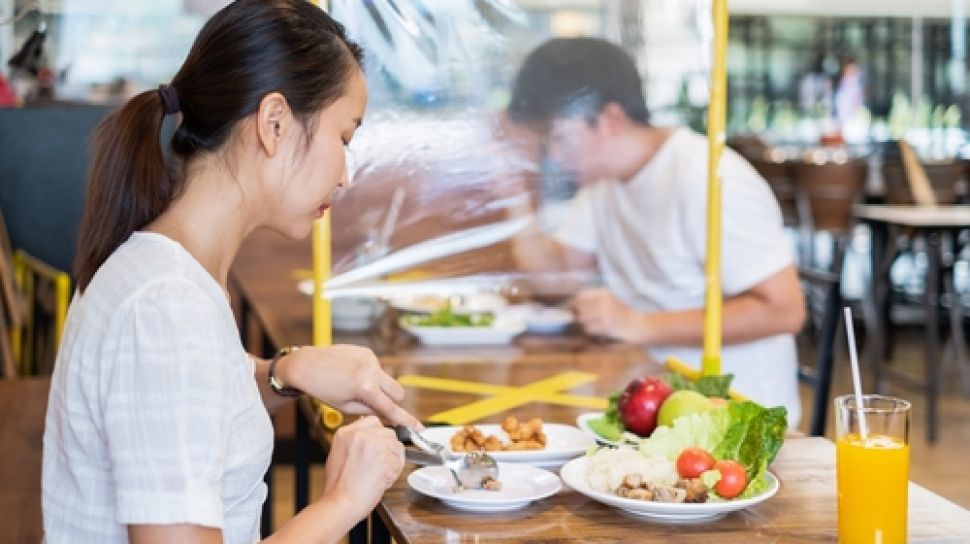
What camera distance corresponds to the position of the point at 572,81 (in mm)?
2141

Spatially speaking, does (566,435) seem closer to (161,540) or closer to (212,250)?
(212,250)

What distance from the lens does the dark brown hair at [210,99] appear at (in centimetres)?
139

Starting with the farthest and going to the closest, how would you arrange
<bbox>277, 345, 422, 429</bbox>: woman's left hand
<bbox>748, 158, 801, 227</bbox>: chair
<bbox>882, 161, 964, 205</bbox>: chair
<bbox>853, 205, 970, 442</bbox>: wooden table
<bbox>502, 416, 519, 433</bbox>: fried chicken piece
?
<bbox>748, 158, 801, 227</bbox>: chair
<bbox>882, 161, 964, 205</bbox>: chair
<bbox>853, 205, 970, 442</bbox>: wooden table
<bbox>502, 416, 519, 433</bbox>: fried chicken piece
<bbox>277, 345, 422, 429</bbox>: woman's left hand

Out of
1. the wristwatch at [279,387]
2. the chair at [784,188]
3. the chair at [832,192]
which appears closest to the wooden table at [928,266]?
the chair at [832,192]

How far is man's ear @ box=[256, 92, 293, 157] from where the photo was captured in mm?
1383

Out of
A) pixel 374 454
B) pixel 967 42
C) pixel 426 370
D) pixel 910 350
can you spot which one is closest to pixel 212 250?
pixel 374 454

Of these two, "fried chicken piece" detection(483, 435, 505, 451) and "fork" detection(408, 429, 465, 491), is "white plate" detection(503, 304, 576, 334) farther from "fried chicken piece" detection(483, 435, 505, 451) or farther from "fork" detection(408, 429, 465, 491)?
"fork" detection(408, 429, 465, 491)

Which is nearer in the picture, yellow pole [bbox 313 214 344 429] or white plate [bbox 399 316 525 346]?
yellow pole [bbox 313 214 344 429]

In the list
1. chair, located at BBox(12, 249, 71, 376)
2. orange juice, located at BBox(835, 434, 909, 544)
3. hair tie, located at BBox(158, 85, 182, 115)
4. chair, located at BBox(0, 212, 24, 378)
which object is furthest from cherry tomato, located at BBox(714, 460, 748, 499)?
chair, located at BBox(12, 249, 71, 376)

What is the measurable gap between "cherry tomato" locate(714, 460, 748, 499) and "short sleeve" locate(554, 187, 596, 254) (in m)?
0.80

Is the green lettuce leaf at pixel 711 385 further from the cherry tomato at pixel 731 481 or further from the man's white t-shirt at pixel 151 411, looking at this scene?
the man's white t-shirt at pixel 151 411

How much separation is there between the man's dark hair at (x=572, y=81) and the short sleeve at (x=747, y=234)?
493mm

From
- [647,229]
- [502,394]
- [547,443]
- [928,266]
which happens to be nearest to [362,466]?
[547,443]

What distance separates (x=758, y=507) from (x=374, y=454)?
1.47 ft
